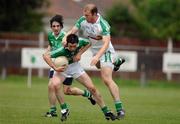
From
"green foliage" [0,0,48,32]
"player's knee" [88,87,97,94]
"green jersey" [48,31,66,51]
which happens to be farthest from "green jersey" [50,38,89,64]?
"green foliage" [0,0,48,32]

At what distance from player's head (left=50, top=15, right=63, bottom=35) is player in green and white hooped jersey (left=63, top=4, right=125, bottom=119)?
493 mm

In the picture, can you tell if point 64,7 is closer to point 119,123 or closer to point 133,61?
point 133,61

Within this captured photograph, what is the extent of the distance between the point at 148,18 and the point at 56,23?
112 ft

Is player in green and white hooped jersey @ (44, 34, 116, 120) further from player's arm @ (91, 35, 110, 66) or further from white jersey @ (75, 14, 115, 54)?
player's arm @ (91, 35, 110, 66)

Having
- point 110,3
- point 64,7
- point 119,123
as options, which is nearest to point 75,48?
point 119,123

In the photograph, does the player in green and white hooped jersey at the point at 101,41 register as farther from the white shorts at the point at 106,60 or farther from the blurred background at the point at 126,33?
the blurred background at the point at 126,33

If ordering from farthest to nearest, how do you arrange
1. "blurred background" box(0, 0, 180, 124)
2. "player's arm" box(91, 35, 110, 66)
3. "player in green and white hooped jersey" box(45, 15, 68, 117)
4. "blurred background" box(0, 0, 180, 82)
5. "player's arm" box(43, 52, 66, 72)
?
"blurred background" box(0, 0, 180, 82) → "blurred background" box(0, 0, 180, 124) → "player in green and white hooped jersey" box(45, 15, 68, 117) → "player's arm" box(43, 52, 66, 72) → "player's arm" box(91, 35, 110, 66)

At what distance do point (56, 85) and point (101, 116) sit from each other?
6.12ft

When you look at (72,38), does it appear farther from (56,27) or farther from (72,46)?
(56,27)

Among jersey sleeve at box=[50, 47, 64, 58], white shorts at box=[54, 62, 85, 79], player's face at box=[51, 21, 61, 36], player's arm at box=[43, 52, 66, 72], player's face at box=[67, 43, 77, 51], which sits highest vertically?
player's face at box=[51, 21, 61, 36]

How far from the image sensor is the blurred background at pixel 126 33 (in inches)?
1470

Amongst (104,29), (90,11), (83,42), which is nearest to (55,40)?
(83,42)

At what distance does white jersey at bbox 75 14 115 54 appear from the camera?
15422mm

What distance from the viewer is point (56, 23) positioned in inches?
631
